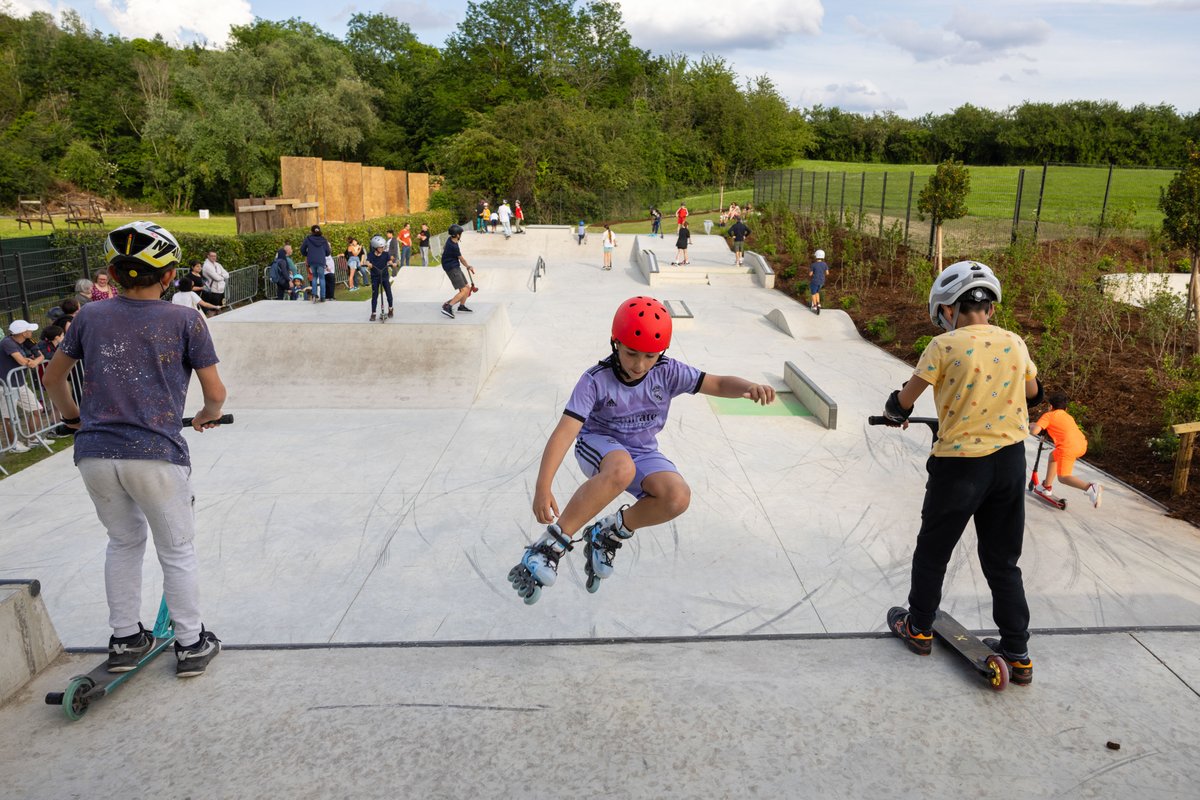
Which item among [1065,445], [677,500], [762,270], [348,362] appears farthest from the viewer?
[762,270]

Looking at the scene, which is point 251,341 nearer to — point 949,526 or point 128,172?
point 949,526

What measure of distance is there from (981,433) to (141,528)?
363cm

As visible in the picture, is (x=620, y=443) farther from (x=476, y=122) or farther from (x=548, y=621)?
(x=476, y=122)

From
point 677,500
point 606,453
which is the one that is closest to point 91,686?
point 606,453

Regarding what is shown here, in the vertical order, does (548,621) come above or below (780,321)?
below

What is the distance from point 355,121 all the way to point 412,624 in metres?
59.8

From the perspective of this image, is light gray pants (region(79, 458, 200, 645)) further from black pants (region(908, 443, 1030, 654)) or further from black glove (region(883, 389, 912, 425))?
black pants (region(908, 443, 1030, 654))

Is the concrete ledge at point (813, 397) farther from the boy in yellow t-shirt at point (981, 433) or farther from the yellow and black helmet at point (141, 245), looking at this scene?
the yellow and black helmet at point (141, 245)

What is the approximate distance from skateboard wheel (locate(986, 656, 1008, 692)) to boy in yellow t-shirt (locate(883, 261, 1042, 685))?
80 mm

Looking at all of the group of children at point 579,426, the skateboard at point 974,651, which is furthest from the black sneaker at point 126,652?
the skateboard at point 974,651

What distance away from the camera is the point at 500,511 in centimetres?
657

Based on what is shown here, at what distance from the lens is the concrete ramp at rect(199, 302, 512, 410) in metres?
10.1

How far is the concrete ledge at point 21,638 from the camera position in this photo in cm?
328

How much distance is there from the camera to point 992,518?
338 centimetres
